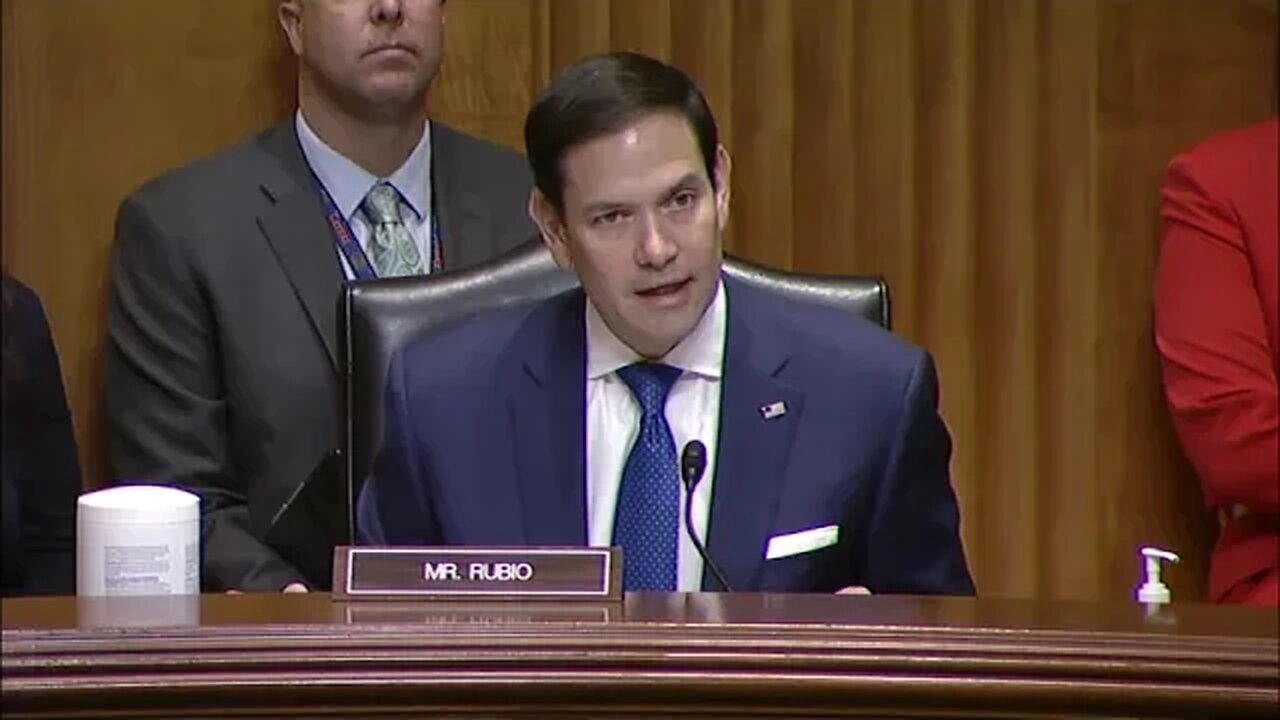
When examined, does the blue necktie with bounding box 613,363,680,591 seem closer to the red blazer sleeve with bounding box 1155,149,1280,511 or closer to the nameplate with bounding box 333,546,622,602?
the nameplate with bounding box 333,546,622,602

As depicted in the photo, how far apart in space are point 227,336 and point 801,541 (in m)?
0.92

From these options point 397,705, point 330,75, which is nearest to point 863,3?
point 330,75

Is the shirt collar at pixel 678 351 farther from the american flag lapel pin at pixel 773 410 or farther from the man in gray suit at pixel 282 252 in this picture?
the man in gray suit at pixel 282 252

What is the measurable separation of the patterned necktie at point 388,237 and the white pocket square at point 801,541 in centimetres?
82

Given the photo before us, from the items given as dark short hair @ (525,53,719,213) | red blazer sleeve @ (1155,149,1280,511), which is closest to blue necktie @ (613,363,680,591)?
dark short hair @ (525,53,719,213)

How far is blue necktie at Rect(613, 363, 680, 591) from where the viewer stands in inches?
82.4

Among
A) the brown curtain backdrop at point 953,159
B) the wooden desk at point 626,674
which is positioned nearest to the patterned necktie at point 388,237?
the brown curtain backdrop at point 953,159

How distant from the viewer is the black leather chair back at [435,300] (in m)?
2.39

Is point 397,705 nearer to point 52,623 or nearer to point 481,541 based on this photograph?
point 52,623

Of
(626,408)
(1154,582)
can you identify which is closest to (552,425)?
(626,408)

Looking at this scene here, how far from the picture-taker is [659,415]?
7.09 feet

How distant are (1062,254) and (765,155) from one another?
416 mm

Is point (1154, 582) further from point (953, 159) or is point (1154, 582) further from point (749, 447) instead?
point (953, 159)

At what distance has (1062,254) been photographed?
307 centimetres
